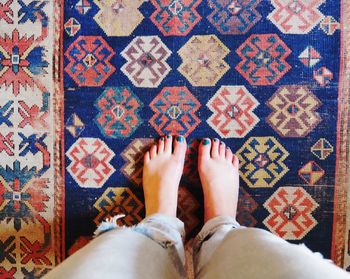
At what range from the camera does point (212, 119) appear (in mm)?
1141

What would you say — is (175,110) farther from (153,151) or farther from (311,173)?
(311,173)

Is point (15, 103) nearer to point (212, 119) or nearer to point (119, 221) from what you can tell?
point (119, 221)

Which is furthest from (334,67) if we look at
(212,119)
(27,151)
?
(27,151)

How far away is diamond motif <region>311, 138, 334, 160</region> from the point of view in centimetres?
112

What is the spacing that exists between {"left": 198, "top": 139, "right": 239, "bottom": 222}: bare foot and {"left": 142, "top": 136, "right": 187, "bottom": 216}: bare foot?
7 cm

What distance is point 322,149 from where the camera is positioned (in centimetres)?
113

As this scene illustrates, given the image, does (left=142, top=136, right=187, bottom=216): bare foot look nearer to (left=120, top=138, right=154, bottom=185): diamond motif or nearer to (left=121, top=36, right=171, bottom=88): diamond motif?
(left=120, top=138, right=154, bottom=185): diamond motif

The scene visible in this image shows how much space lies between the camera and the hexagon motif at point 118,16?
3.71 feet

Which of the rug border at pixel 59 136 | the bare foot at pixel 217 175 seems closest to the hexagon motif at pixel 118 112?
the rug border at pixel 59 136

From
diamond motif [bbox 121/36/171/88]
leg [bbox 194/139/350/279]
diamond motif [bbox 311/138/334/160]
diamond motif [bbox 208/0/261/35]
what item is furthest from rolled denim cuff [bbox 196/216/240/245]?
diamond motif [bbox 208/0/261/35]

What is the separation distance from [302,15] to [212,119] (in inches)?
15.4

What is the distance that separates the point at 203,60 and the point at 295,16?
289 mm

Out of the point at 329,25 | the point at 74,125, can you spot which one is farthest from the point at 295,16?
the point at 74,125

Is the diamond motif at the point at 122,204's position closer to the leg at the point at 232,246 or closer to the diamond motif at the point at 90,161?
the diamond motif at the point at 90,161
